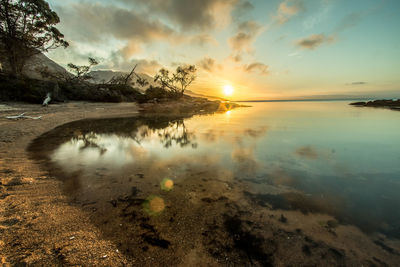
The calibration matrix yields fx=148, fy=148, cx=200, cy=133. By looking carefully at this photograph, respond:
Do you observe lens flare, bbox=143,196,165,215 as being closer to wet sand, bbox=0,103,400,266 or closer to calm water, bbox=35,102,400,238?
wet sand, bbox=0,103,400,266

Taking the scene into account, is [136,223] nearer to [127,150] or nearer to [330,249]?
[330,249]

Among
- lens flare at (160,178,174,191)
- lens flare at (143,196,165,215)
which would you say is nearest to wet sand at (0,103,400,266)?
lens flare at (143,196,165,215)

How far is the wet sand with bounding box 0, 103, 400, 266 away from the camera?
2.60m

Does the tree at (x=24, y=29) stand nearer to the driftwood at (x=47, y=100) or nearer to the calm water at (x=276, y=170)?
the driftwood at (x=47, y=100)

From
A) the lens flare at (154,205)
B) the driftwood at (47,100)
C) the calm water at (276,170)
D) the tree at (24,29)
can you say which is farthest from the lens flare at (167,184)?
the tree at (24,29)

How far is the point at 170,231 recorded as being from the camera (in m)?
3.20

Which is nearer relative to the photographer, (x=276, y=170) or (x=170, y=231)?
(x=170, y=231)

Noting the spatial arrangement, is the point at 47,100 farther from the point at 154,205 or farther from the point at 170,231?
the point at 170,231

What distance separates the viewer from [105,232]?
3.12 metres

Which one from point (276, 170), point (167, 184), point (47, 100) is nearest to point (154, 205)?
point (167, 184)

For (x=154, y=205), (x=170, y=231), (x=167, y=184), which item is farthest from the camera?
(x=167, y=184)

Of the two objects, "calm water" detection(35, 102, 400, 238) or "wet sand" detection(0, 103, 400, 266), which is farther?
"calm water" detection(35, 102, 400, 238)

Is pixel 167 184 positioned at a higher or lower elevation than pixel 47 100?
lower

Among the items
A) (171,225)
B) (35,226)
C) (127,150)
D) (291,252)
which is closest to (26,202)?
(35,226)
